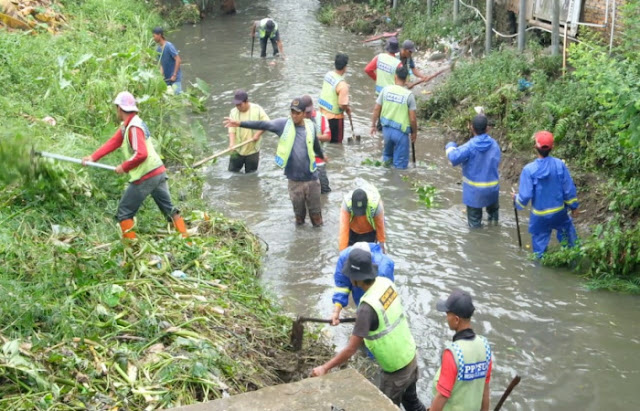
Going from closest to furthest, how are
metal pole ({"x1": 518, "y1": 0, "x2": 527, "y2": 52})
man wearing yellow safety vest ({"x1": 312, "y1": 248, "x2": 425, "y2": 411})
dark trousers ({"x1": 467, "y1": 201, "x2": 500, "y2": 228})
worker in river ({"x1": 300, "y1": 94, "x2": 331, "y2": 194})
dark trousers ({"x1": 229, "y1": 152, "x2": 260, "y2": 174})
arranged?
man wearing yellow safety vest ({"x1": 312, "y1": 248, "x2": 425, "y2": 411}), dark trousers ({"x1": 467, "y1": 201, "x2": 500, "y2": 228}), worker in river ({"x1": 300, "y1": 94, "x2": 331, "y2": 194}), dark trousers ({"x1": 229, "y1": 152, "x2": 260, "y2": 174}), metal pole ({"x1": 518, "y1": 0, "x2": 527, "y2": 52})

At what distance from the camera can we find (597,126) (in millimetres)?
10680

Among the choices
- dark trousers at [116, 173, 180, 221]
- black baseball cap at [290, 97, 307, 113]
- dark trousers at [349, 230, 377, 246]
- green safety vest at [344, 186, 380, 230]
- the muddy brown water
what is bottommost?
the muddy brown water

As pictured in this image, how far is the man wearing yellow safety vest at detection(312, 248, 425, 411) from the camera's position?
18.3 ft

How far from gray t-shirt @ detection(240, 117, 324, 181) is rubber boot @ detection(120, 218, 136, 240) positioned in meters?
2.27

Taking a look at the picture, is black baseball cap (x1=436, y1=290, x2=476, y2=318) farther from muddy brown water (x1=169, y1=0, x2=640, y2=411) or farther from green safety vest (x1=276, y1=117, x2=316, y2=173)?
green safety vest (x1=276, y1=117, x2=316, y2=173)

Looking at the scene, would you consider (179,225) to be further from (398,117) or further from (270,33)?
(270,33)

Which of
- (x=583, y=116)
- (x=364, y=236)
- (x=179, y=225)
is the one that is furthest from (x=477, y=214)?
(x=179, y=225)

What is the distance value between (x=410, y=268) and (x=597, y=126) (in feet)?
12.1

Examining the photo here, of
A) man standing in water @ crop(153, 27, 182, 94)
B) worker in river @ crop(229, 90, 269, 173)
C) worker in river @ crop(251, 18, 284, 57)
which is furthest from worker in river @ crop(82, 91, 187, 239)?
worker in river @ crop(251, 18, 284, 57)

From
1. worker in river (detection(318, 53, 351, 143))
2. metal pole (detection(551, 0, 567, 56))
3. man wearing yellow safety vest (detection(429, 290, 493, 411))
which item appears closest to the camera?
man wearing yellow safety vest (detection(429, 290, 493, 411))

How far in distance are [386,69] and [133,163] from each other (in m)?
6.37

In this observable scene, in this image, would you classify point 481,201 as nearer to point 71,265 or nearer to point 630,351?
point 630,351

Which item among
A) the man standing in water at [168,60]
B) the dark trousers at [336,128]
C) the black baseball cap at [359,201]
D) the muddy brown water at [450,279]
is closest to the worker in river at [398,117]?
the muddy brown water at [450,279]

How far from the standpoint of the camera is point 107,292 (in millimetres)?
6723
